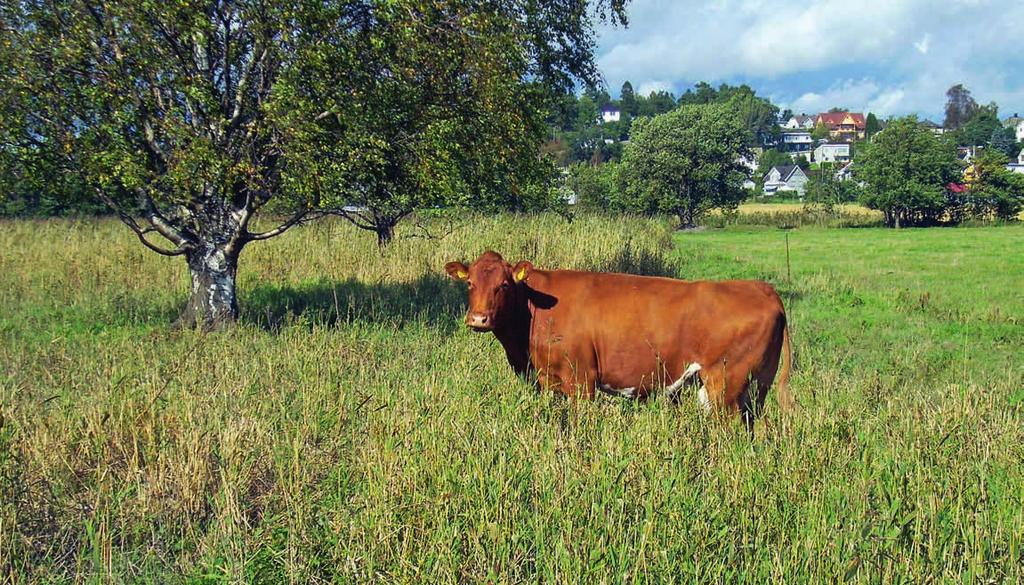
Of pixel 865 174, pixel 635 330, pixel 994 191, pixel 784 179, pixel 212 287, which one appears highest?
pixel 784 179

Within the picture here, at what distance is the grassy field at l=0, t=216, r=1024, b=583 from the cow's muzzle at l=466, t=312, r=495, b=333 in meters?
0.58

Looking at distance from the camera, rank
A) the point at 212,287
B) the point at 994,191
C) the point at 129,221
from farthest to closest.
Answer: the point at 994,191, the point at 212,287, the point at 129,221

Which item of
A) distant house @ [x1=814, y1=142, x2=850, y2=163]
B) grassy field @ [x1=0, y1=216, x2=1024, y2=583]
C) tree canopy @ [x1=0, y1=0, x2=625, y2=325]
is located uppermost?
distant house @ [x1=814, y1=142, x2=850, y2=163]

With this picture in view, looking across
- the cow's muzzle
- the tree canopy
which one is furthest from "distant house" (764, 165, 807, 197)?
the cow's muzzle

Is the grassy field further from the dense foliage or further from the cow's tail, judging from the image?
the dense foliage

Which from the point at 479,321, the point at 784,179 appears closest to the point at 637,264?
the point at 479,321

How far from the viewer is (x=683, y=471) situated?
408 centimetres

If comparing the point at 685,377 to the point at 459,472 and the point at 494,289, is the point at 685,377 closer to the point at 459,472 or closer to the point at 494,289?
the point at 494,289

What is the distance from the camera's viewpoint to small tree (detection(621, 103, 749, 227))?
173 feet

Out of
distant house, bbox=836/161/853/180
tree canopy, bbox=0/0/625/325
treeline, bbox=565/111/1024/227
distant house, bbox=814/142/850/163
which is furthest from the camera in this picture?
distant house, bbox=814/142/850/163

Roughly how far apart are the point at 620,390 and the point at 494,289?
4.62ft

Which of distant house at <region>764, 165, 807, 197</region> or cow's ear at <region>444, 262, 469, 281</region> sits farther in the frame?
distant house at <region>764, 165, 807, 197</region>

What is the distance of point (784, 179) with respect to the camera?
454 ft

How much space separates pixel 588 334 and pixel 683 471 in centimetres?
219
